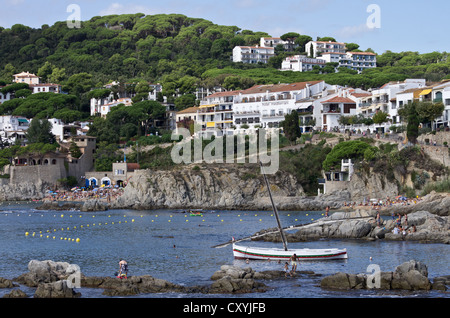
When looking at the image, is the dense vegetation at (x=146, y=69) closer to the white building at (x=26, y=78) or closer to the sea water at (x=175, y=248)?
the white building at (x=26, y=78)

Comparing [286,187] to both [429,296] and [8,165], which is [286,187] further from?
[429,296]

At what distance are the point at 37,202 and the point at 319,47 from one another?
289 ft

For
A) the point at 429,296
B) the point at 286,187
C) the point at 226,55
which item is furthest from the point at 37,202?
the point at 226,55

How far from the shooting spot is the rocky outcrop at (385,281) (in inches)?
1092

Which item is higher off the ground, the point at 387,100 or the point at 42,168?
the point at 387,100

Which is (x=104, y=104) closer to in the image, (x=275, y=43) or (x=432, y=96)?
(x=432, y=96)

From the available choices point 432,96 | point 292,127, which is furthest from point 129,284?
point 432,96

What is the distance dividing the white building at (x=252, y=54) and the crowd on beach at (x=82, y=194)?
2876 inches

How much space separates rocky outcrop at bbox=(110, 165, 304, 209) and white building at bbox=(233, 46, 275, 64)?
80.7m

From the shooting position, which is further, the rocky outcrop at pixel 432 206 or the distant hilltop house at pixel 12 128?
the distant hilltop house at pixel 12 128

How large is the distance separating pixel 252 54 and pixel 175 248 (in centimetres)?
11379

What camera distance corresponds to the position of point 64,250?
138ft

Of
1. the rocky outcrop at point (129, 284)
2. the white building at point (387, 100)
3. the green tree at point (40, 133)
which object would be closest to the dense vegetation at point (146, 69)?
the green tree at point (40, 133)

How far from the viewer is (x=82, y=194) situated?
81.0 meters
